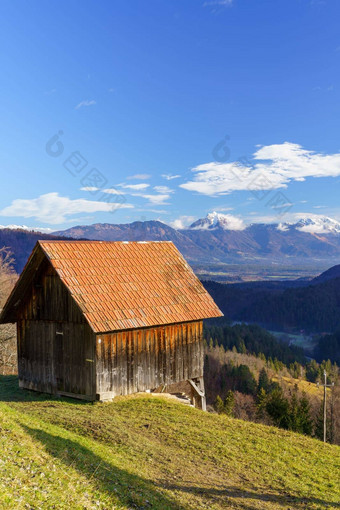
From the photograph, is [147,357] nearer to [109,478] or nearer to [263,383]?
[109,478]

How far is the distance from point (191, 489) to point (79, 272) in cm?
1290

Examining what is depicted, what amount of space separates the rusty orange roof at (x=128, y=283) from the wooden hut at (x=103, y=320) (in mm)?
57

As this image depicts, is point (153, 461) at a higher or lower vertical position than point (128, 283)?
lower

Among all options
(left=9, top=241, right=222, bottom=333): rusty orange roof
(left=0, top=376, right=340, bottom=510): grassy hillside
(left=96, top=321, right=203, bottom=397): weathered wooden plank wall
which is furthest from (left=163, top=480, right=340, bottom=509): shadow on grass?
(left=96, top=321, right=203, bottom=397): weathered wooden plank wall

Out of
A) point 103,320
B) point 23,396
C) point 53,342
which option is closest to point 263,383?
point 23,396

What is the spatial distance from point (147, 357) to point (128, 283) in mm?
3998

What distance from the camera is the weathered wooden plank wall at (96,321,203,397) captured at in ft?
70.7

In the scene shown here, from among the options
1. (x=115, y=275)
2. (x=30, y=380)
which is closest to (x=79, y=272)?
(x=115, y=275)

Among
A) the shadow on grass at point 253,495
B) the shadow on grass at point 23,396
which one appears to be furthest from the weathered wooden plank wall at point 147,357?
the shadow on grass at point 253,495

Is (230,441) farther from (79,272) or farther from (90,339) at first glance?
(79,272)

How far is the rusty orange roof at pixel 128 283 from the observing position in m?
21.8

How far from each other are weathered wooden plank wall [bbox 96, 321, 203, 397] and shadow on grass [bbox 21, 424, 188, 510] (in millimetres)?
8237

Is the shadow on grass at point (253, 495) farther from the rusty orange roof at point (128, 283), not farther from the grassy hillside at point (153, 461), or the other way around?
the rusty orange roof at point (128, 283)

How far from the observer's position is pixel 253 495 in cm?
1256
